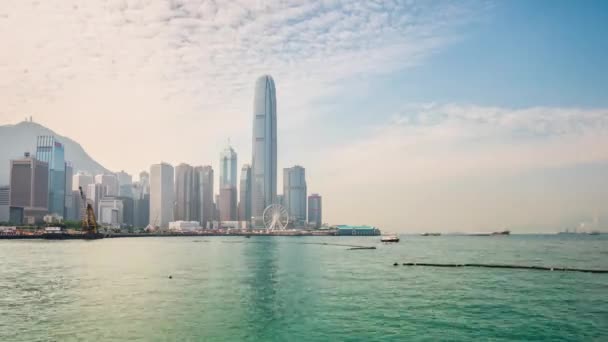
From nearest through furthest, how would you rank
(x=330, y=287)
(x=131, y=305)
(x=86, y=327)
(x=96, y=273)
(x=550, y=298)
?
1. (x=86, y=327)
2. (x=131, y=305)
3. (x=550, y=298)
4. (x=330, y=287)
5. (x=96, y=273)

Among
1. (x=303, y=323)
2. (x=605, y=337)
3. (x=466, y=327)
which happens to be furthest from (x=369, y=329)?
(x=605, y=337)

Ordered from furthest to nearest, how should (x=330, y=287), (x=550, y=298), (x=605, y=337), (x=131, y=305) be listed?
(x=330, y=287) → (x=550, y=298) → (x=131, y=305) → (x=605, y=337)

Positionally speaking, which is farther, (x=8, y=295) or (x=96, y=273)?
(x=96, y=273)

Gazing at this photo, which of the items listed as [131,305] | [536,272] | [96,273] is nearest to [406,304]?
[131,305]

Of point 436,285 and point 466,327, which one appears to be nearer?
point 466,327

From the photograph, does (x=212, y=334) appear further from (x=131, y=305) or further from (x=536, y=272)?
(x=536, y=272)

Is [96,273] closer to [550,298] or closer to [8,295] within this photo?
[8,295]

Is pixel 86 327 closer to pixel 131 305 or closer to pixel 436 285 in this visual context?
pixel 131 305

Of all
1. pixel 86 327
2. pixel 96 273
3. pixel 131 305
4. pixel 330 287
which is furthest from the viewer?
pixel 96 273

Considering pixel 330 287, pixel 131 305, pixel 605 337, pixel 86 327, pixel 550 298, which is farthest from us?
pixel 330 287
